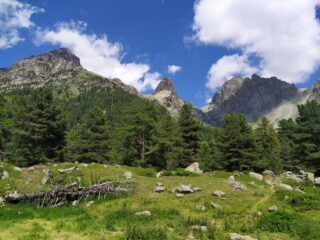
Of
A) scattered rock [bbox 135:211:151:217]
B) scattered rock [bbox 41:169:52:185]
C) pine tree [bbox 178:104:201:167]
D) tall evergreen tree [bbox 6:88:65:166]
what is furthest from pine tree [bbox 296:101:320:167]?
scattered rock [bbox 135:211:151:217]

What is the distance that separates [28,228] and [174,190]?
1201 cm

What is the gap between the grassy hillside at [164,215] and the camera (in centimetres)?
1622

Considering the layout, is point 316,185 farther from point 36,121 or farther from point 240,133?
point 36,121

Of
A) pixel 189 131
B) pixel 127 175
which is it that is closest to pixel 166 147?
pixel 189 131

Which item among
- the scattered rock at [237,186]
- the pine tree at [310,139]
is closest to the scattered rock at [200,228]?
the scattered rock at [237,186]

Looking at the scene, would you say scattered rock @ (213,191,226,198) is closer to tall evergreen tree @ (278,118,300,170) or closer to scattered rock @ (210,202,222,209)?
scattered rock @ (210,202,222,209)

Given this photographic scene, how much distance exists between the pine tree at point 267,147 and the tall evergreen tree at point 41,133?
30.9m

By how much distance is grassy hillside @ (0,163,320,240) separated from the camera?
16.2 m

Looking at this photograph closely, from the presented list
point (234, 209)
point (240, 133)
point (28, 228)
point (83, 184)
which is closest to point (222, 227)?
point (234, 209)

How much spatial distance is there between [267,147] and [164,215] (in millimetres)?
55536

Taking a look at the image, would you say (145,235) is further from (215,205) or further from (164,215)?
(215,205)

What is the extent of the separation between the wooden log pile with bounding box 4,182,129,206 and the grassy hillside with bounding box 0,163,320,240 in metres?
0.82

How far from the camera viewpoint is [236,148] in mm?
54438

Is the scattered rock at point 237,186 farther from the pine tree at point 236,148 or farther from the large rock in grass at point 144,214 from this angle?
the pine tree at point 236,148
